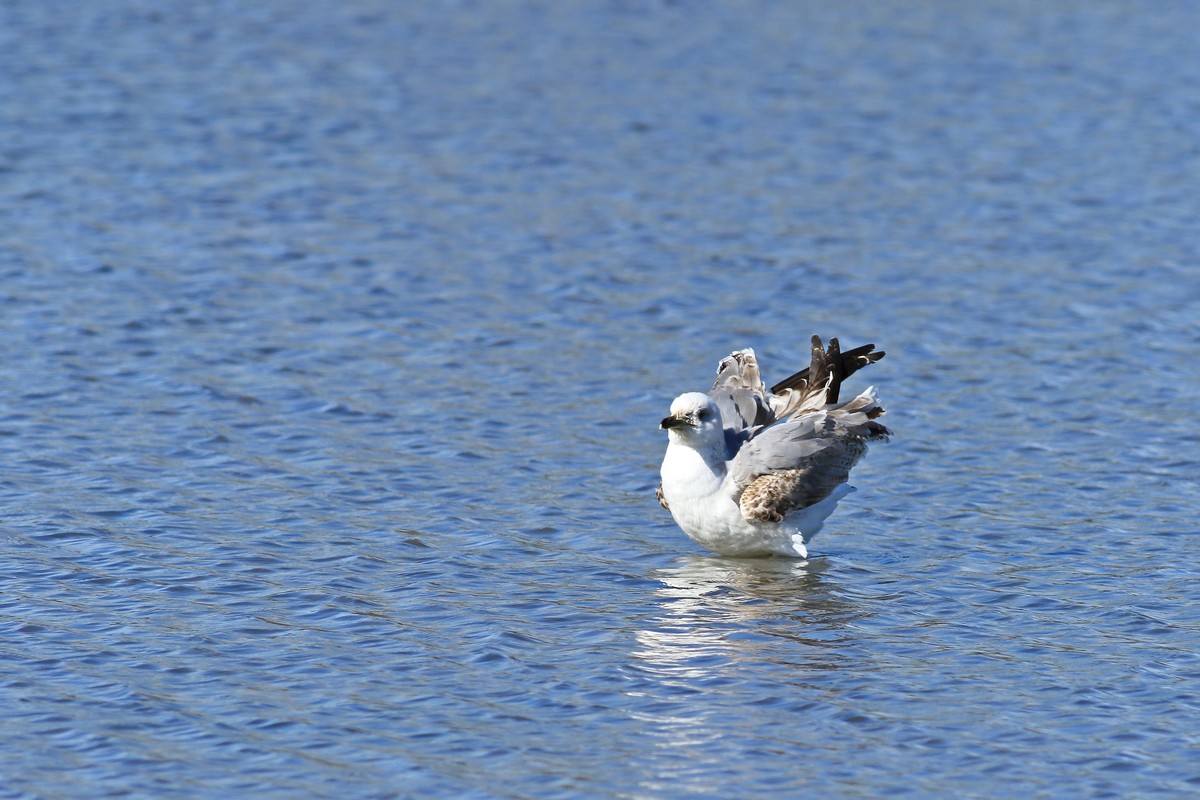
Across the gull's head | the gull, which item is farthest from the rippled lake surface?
the gull's head

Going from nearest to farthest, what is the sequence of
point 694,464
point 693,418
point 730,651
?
point 730,651 < point 693,418 < point 694,464

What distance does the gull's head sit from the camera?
1472cm

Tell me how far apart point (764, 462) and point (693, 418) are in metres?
0.72

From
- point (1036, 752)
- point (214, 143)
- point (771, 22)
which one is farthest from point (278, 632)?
point (771, 22)

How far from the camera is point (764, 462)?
15.0 metres

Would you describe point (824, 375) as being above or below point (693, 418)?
above

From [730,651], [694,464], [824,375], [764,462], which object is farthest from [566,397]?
[730,651]

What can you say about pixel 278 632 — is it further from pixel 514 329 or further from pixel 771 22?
pixel 771 22

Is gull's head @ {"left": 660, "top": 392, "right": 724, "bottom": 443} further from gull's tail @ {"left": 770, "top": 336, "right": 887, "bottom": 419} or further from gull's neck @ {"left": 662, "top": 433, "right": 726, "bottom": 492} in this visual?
gull's tail @ {"left": 770, "top": 336, "right": 887, "bottom": 419}

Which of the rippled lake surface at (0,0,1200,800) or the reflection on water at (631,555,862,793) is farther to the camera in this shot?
the rippled lake surface at (0,0,1200,800)

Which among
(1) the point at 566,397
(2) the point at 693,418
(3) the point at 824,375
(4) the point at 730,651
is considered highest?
(3) the point at 824,375

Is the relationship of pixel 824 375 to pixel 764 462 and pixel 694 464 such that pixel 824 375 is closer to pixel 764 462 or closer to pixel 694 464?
pixel 764 462

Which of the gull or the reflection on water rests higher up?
the gull

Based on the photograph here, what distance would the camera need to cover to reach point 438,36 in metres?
34.3
